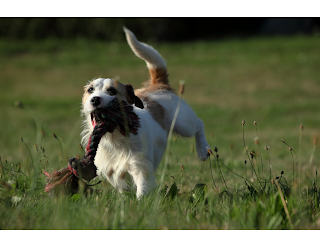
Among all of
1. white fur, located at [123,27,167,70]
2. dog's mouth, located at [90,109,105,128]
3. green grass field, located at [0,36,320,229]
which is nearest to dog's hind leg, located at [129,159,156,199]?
green grass field, located at [0,36,320,229]

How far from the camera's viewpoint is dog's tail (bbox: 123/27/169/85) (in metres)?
4.23

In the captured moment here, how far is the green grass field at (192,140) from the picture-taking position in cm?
239

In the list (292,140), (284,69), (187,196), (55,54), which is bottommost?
(187,196)

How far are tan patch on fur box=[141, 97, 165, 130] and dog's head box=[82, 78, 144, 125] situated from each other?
545 millimetres


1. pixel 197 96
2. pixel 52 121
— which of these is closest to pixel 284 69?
pixel 197 96

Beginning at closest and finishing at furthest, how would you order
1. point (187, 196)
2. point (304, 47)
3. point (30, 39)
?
point (187, 196), point (304, 47), point (30, 39)

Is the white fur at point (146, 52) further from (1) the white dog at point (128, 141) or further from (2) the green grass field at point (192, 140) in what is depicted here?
(2) the green grass field at point (192, 140)

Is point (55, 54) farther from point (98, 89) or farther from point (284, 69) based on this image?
point (98, 89)

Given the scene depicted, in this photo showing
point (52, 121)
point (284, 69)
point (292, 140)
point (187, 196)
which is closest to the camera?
point (187, 196)

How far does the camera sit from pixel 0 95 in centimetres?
1355

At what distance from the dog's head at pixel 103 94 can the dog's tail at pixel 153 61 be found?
2.83ft

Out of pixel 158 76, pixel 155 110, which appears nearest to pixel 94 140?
pixel 155 110

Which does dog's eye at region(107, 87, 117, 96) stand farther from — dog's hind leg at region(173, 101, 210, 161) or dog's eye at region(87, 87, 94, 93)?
dog's hind leg at region(173, 101, 210, 161)

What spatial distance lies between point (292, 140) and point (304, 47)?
11.3 m
